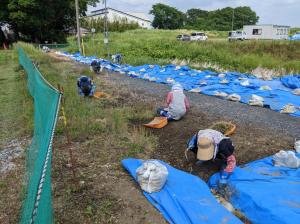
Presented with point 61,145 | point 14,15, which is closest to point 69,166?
point 61,145

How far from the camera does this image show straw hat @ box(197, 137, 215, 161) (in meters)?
3.43

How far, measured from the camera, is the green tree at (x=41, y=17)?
25.5 m

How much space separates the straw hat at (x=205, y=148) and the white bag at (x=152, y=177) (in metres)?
0.49

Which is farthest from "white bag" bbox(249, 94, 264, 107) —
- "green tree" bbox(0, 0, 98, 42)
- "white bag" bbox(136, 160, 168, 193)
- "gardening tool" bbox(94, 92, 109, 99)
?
"green tree" bbox(0, 0, 98, 42)

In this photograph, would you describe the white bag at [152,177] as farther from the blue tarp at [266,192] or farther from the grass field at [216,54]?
the grass field at [216,54]

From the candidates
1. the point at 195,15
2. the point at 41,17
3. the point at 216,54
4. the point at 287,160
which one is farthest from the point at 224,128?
Answer: the point at 195,15

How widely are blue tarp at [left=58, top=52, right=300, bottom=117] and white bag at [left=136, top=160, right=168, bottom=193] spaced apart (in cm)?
423

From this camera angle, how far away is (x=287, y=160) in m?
3.83

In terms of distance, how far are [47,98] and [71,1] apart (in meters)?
27.6

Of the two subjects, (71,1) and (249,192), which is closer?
(249,192)

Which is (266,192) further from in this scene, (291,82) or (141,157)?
(291,82)

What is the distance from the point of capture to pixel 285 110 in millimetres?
6484

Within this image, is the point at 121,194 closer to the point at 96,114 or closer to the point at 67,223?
the point at 67,223

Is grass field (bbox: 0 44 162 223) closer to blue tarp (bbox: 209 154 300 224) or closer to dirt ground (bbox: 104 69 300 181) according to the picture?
dirt ground (bbox: 104 69 300 181)
